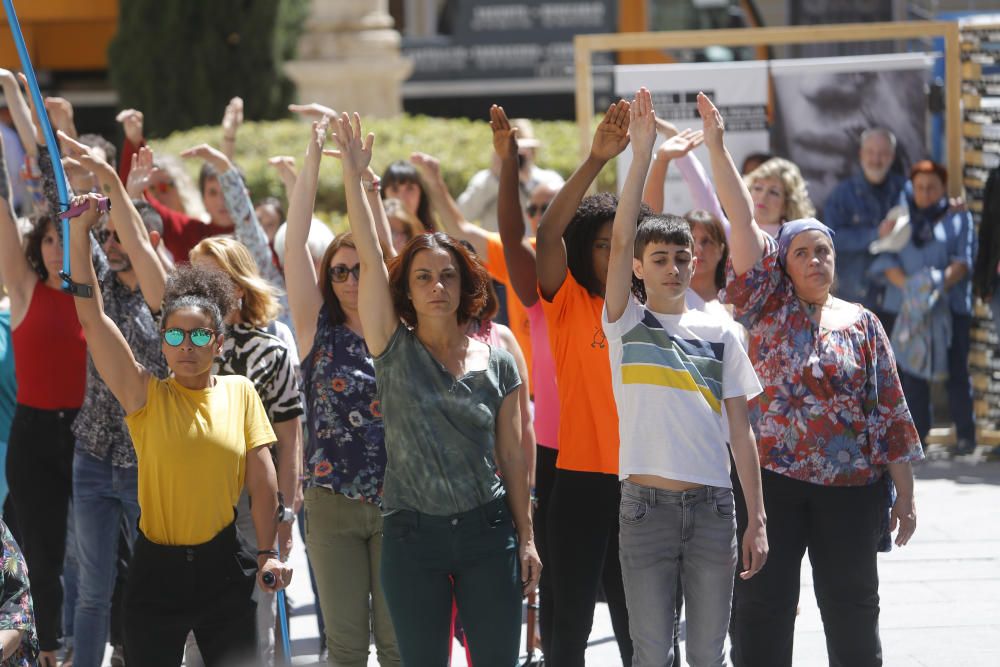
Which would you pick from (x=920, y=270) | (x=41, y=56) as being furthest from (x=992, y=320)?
(x=41, y=56)

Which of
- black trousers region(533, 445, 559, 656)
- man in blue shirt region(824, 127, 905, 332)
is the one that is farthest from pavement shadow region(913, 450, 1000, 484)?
black trousers region(533, 445, 559, 656)

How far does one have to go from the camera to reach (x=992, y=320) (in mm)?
9531

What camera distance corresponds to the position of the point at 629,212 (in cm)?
452

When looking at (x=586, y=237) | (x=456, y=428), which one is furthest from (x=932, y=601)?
(x=456, y=428)

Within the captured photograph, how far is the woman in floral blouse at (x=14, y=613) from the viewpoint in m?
3.89

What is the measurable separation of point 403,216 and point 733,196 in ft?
7.17

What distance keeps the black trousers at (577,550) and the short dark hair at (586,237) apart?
67 cm

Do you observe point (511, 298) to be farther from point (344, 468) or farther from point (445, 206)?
point (344, 468)

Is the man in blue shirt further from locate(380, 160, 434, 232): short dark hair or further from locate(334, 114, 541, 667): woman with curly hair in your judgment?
locate(334, 114, 541, 667): woman with curly hair

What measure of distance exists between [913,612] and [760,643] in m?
1.59

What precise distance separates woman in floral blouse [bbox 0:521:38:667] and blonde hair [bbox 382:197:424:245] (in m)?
2.99

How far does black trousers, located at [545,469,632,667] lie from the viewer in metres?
5.02

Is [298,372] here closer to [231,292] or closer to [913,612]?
[231,292]

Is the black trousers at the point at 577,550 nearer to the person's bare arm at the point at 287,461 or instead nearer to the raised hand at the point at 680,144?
the person's bare arm at the point at 287,461
